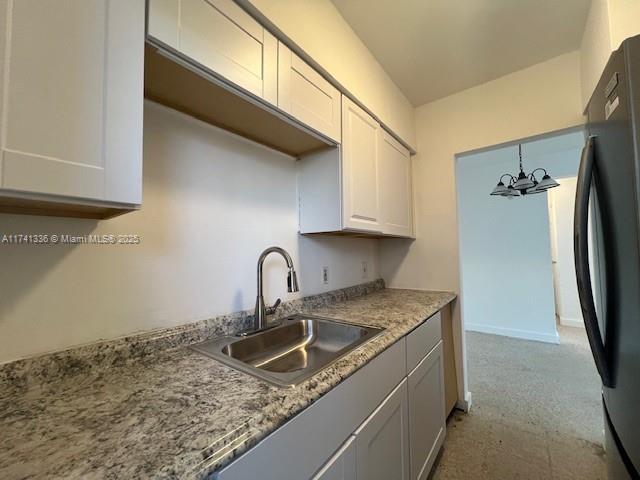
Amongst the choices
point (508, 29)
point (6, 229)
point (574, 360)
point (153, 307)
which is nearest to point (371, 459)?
point (153, 307)

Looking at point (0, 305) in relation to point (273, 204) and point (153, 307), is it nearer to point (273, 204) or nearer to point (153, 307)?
point (153, 307)

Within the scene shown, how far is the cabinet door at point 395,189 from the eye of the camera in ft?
5.76

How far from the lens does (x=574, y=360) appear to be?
2.79 meters

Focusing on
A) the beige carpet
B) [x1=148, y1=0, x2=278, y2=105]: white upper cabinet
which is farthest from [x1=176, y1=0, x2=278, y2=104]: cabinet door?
the beige carpet

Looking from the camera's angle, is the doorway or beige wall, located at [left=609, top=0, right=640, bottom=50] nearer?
beige wall, located at [left=609, top=0, right=640, bottom=50]

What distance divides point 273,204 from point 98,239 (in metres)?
0.75

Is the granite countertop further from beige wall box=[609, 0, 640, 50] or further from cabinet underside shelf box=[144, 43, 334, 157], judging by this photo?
beige wall box=[609, 0, 640, 50]

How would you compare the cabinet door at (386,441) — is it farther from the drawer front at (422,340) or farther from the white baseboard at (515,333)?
the white baseboard at (515,333)

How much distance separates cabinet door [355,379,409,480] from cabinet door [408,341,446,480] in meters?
0.09

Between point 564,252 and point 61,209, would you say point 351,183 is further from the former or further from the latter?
point 564,252

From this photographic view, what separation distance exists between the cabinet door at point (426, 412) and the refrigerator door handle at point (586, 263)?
0.63 m

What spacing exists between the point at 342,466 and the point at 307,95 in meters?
1.34

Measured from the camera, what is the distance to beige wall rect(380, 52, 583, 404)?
1682mm

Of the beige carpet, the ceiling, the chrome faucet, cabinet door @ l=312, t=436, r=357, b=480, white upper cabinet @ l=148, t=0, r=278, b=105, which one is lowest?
the beige carpet
